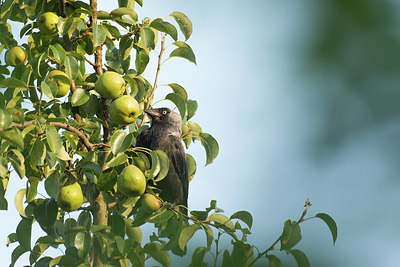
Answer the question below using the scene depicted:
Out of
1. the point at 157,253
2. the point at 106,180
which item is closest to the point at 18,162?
the point at 106,180

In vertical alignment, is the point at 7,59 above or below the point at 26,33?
below

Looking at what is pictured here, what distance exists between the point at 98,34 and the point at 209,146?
825 millimetres

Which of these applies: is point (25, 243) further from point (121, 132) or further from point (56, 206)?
point (121, 132)

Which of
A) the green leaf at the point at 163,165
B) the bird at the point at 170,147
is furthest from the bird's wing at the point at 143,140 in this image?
the green leaf at the point at 163,165

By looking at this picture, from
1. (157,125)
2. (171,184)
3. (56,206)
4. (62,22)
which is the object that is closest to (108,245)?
(56,206)

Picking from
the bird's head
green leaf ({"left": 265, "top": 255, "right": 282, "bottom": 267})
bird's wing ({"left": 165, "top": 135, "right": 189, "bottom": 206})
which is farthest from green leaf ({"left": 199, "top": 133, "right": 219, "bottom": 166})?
the bird's head

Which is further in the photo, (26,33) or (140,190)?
(26,33)

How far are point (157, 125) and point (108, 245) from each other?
2013mm

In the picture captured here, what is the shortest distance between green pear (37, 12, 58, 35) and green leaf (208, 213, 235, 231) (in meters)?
1.23

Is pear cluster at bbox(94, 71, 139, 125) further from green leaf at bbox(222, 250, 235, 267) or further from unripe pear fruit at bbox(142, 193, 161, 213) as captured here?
green leaf at bbox(222, 250, 235, 267)

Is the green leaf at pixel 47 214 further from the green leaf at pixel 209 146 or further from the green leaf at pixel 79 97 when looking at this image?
the green leaf at pixel 209 146

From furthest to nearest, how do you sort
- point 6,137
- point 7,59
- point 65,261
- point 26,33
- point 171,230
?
point 26,33 < point 7,59 < point 171,230 < point 65,261 < point 6,137

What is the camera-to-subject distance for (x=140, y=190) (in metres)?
2.15

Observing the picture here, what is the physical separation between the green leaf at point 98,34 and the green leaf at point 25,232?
94 cm
